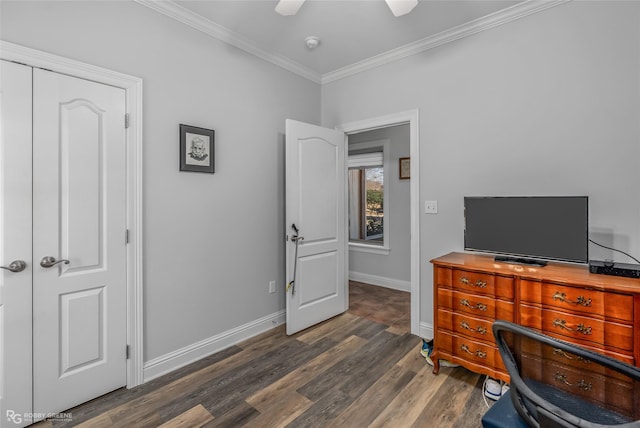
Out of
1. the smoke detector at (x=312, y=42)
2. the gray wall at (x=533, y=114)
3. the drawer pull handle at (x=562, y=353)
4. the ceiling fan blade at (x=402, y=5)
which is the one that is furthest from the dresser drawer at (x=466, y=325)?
the smoke detector at (x=312, y=42)

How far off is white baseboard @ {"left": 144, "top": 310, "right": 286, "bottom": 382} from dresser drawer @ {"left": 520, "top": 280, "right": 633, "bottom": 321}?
86.2 inches

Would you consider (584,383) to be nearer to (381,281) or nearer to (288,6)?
(288,6)

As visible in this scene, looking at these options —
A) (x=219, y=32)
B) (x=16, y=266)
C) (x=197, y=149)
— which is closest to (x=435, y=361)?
(x=197, y=149)

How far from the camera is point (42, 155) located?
183cm

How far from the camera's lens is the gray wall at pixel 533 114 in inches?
80.8

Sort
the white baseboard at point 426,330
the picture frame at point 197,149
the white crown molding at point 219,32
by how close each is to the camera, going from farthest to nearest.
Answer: the white baseboard at point 426,330, the picture frame at point 197,149, the white crown molding at point 219,32

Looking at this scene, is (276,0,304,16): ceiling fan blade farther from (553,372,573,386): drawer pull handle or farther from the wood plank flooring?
the wood plank flooring

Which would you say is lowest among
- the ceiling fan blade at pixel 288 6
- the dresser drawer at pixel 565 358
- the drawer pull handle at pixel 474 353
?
the drawer pull handle at pixel 474 353

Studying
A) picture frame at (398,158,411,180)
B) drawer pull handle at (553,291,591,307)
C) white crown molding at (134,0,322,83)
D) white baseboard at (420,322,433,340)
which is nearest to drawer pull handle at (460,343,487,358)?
drawer pull handle at (553,291,591,307)

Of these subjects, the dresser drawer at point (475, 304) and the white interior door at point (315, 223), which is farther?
the white interior door at point (315, 223)

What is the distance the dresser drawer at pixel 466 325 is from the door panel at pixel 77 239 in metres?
2.24

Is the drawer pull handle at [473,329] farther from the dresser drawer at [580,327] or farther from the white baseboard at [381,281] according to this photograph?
the white baseboard at [381,281]

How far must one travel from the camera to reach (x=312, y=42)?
9.25ft

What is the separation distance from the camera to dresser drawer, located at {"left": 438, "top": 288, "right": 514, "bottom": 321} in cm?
204
